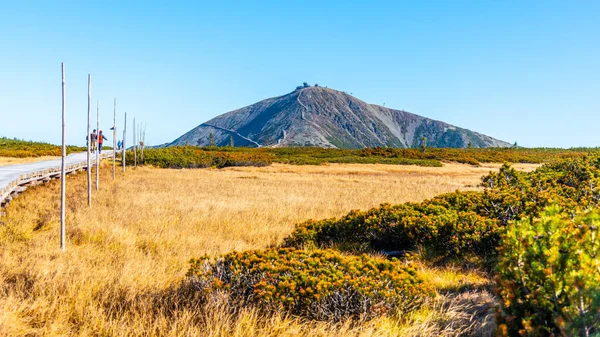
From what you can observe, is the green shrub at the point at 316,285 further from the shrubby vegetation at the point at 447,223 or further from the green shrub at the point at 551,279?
the shrubby vegetation at the point at 447,223

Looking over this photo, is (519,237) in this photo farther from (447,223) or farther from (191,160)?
(191,160)

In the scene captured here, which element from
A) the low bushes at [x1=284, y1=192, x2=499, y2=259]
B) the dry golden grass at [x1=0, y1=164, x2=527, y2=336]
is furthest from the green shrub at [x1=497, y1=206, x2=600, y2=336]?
the low bushes at [x1=284, y1=192, x2=499, y2=259]

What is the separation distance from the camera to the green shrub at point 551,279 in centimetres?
262

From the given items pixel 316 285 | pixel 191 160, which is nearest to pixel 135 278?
pixel 316 285

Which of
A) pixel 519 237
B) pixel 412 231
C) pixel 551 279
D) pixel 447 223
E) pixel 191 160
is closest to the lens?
pixel 551 279

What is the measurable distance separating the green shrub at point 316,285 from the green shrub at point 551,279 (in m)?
1.77

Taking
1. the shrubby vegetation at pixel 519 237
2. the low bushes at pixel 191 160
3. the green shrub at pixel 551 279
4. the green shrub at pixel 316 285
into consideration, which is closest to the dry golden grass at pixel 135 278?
the green shrub at pixel 316 285

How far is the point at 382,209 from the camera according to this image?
9.12 meters

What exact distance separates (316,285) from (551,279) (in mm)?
2497

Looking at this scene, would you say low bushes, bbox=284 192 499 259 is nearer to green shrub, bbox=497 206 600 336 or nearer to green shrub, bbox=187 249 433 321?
green shrub, bbox=187 249 433 321

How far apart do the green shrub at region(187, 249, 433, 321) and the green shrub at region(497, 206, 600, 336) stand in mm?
1769

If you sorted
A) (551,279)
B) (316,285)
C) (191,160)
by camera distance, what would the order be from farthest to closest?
(191,160), (316,285), (551,279)

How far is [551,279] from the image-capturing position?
2820 millimetres

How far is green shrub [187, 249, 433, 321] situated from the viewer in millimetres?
4758
